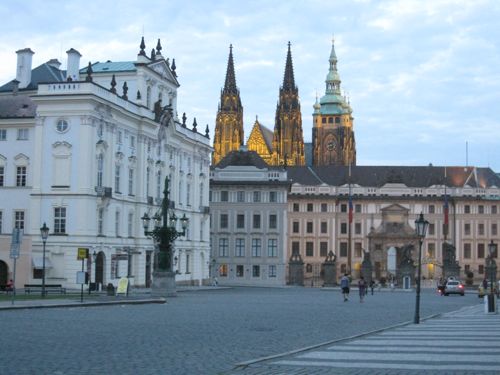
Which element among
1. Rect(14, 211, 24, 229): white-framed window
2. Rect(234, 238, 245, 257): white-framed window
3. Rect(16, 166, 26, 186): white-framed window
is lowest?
Rect(234, 238, 245, 257): white-framed window

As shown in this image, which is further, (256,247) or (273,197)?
(273,197)

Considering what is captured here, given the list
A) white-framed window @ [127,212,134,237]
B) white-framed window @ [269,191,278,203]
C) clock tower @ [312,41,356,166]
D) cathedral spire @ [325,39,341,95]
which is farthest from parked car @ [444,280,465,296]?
cathedral spire @ [325,39,341,95]

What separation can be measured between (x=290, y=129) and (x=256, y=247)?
63975 millimetres

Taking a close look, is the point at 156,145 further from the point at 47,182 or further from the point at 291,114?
the point at 291,114

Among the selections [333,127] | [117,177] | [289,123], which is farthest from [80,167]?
[333,127]

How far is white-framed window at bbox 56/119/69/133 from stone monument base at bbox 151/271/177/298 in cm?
1803

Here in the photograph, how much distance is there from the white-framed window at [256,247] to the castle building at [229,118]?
53.7 metres

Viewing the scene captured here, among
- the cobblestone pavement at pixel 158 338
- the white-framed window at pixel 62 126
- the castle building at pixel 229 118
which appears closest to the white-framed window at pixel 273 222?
the white-framed window at pixel 62 126

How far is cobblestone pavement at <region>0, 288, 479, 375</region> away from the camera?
14508mm

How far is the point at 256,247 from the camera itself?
344ft

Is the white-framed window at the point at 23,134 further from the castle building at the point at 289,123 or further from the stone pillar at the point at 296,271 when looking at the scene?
the castle building at the point at 289,123

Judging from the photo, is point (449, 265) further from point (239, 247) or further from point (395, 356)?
point (395, 356)

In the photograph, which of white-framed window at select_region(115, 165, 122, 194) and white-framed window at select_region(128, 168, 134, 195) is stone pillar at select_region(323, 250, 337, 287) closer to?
white-framed window at select_region(128, 168, 134, 195)

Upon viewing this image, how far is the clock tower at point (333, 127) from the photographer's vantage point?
180m
